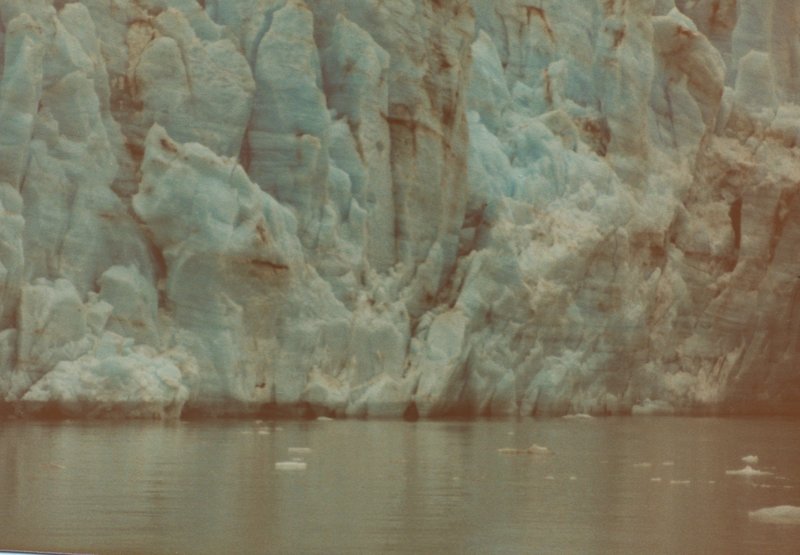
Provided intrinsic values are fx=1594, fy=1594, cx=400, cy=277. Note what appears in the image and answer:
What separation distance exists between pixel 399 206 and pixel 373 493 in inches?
410

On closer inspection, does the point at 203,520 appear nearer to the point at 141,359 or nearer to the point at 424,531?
the point at 424,531

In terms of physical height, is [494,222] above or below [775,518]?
above

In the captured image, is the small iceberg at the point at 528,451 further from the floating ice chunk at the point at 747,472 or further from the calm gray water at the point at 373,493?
the floating ice chunk at the point at 747,472

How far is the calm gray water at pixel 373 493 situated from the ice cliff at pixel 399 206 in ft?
5.66

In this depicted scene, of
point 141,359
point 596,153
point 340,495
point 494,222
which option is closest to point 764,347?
point 596,153

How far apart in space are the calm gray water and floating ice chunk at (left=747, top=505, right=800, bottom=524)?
0.10 metres

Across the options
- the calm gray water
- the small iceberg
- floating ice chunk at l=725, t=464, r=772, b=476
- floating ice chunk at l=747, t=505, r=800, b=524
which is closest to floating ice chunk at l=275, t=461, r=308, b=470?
the calm gray water

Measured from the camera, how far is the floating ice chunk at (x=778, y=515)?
7.61 metres

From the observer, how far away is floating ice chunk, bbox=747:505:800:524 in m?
7.61

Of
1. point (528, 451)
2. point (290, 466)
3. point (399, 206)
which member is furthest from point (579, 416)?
point (290, 466)

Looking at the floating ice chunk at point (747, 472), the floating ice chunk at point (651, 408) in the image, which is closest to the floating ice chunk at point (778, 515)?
the floating ice chunk at point (747, 472)

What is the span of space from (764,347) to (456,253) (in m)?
6.32

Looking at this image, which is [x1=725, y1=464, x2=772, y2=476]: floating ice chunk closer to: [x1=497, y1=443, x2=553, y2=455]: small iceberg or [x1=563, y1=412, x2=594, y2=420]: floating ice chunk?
[x1=497, y1=443, x2=553, y2=455]: small iceberg

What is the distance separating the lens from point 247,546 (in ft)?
21.3
